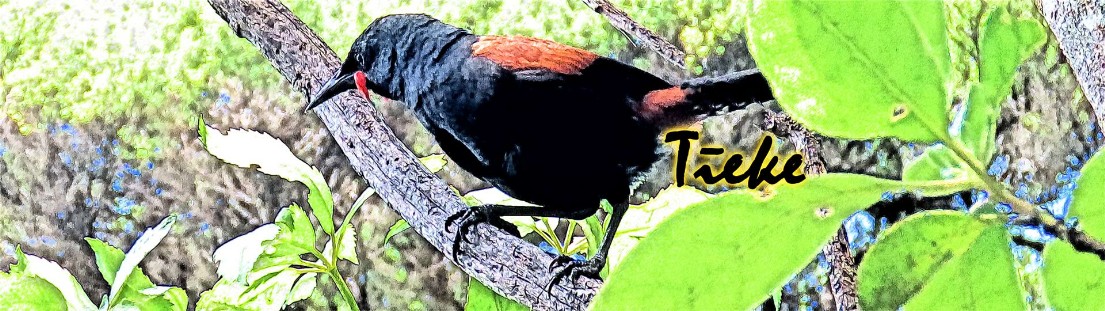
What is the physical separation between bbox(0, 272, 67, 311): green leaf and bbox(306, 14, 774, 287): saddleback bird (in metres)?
0.12

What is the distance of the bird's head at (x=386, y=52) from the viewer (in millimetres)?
364

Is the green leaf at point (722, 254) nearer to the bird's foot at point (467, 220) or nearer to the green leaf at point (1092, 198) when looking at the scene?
the green leaf at point (1092, 198)

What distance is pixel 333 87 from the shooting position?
349 millimetres

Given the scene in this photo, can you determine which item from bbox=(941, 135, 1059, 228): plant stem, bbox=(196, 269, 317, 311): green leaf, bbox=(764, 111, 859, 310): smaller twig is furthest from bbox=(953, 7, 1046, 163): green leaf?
bbox=(196, 269, 317, 311): green leaf

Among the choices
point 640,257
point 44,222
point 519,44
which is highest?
point 640,257

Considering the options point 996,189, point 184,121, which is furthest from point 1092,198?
point 184,121

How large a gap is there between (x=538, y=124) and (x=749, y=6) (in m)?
0.25

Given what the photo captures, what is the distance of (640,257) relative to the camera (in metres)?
0.07

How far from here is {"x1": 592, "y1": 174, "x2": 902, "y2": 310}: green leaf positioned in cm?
7

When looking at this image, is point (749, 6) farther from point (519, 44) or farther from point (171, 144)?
point (171, 144)

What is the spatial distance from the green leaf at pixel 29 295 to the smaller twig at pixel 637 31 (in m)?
0.23

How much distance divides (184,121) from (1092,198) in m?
0.42

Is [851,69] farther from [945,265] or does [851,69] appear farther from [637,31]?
[637,31]

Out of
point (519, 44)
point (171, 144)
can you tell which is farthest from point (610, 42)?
point (171, 144)
